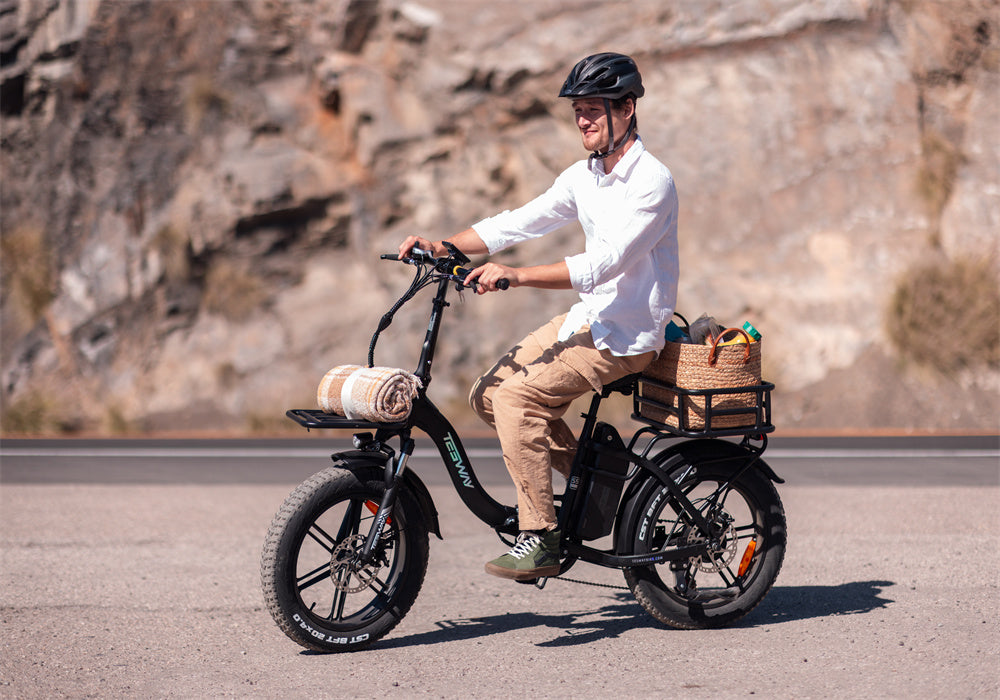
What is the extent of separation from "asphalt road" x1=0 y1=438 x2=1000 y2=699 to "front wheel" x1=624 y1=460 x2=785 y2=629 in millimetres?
116

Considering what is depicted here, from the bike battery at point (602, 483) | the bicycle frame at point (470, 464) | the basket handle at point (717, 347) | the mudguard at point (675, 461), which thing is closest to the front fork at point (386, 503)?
the bicycle frame at point (470, 464)

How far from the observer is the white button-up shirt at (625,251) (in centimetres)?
464

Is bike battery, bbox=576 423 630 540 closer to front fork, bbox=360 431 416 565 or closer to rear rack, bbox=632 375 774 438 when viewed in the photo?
rear rack, bbox=632 375 774 438

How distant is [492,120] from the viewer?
15672 millimetres

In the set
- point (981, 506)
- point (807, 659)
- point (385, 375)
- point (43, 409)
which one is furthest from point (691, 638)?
point (43, 409)

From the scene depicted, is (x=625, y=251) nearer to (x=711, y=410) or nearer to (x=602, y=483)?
(x=711, y=410)

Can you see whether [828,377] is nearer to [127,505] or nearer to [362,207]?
[362,207]

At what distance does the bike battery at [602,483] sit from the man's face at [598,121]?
4.06 feet

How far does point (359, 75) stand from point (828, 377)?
765 cm

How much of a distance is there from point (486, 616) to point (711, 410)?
147cm

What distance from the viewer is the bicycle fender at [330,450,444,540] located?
15.4 ft

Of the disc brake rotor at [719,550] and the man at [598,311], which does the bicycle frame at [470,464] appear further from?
the man at [598,311]

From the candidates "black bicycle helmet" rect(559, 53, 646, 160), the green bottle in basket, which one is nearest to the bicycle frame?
the green bottle in basket

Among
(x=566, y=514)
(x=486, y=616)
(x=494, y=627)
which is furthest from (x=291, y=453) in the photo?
(x=566, y=514)
